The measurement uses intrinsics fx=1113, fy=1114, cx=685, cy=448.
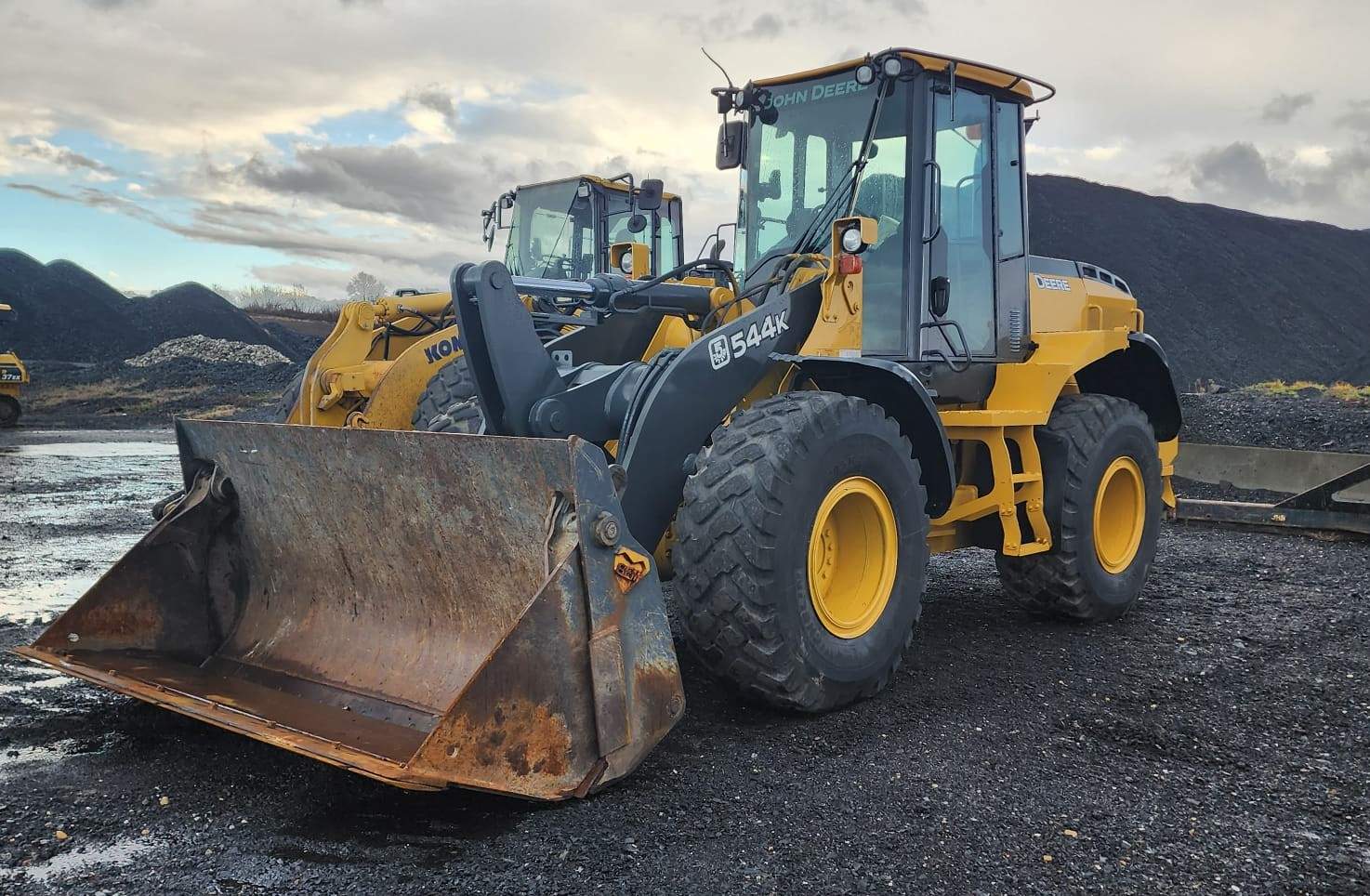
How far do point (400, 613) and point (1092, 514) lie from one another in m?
3.50

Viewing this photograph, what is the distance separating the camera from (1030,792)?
3533mm

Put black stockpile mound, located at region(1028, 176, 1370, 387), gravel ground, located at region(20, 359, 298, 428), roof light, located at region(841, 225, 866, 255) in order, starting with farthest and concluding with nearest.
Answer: black stockpile mound, located at region(1028, 176, 1370, 387)
gravel ground, located at region(20, 359, 298, 428)
roof light, located at region(841, 225, 866, 255)

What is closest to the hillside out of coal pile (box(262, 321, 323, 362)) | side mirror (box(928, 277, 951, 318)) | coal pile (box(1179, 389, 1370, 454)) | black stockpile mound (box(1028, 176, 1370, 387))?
black stockpile mound (box(1028, 176, 1370, 387))

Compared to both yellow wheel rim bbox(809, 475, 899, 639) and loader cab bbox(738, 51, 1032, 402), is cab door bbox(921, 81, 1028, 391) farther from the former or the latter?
yellow wheel rim bbox(809, 475, 899, 639)

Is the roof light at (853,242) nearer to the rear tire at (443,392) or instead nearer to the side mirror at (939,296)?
the side mirror at (939,296)

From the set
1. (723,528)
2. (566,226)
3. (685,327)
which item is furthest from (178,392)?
(723,528)

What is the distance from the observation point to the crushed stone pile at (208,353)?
30923 millimetres

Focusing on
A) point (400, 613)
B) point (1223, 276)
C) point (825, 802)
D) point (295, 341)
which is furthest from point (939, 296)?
point (295, 341)

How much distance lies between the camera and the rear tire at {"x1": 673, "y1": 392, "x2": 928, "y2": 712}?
3.75 metres

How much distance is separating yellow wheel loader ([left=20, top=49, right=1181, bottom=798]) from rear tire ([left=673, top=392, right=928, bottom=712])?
0.04ft

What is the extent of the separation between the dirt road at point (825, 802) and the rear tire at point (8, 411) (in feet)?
54.5

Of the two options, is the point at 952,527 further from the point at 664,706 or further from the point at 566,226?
the point at 566,226

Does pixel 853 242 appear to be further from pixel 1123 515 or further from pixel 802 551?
pixel 1123 515

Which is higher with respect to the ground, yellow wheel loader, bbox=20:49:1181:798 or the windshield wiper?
the windshield wiper
